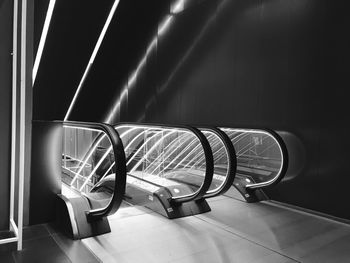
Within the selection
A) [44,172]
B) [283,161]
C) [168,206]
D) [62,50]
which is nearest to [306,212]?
[283,161]

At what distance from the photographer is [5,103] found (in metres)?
2.97

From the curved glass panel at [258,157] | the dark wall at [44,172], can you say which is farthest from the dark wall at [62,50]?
the curved glass panel at [258,157]

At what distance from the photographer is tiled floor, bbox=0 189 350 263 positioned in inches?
110

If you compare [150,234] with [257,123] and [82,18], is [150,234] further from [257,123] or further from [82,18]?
[257,123]

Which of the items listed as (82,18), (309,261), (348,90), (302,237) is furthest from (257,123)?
(82,18)

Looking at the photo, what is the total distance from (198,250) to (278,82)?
3.55 meters

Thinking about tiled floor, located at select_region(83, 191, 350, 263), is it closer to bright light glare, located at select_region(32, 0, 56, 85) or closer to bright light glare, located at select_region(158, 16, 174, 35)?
bright light glare, located at select_region(32, 0, 56, 85)

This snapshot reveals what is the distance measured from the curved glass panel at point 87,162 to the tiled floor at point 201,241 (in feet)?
2.24

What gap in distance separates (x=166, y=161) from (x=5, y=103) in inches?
108

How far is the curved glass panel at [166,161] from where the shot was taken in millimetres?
4840

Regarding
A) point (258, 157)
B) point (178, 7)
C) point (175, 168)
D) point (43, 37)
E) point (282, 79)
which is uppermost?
point (178, 7)

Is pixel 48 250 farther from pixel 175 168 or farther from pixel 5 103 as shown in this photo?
pixel 175 168

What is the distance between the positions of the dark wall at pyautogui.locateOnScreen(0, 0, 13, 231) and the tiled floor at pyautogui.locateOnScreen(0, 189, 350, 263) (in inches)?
18.7

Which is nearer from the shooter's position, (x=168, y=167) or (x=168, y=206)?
(x=168, y=206)
